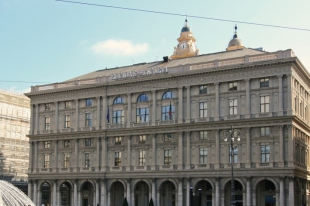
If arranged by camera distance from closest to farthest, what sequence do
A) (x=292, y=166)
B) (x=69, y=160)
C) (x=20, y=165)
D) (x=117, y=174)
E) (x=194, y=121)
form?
1. (x=292, y=166)
2. (x=194, y=121)
3. (x=117, y=174)
4. (x=69, y=160)
5. (x=20, y=165)

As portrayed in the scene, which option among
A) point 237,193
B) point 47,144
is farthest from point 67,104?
point 237,193

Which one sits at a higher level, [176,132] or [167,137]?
[176,132]

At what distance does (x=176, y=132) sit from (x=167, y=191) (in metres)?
8.10

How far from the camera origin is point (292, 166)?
66312 mm

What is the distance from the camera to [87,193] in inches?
3295

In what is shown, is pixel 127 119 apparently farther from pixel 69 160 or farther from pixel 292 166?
pixel 292 166

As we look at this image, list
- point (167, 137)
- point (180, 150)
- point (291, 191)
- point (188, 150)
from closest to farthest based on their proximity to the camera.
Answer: point (291, 191), point (188, 150), point (180, 150), point (167, 137)

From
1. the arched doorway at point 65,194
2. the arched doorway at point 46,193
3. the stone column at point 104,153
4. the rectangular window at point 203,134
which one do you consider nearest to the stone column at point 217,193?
the rectangular window at point 203,134

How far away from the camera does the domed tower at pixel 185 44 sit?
129000 mm

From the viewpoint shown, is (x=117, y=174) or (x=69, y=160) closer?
(x=117, y=174)

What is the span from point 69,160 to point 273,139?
31.7 m

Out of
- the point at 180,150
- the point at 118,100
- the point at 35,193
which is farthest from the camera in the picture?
the point at 35,193

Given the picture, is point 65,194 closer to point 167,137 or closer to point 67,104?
point 67,104

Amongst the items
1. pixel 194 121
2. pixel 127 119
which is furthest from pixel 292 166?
pixel 127 119
